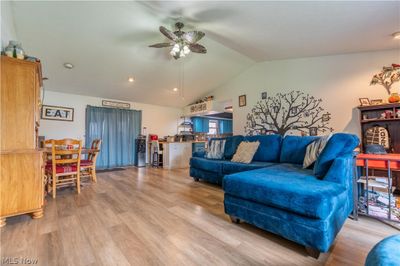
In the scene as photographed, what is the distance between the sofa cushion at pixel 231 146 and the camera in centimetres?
380

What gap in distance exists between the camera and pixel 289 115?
4.25 meters

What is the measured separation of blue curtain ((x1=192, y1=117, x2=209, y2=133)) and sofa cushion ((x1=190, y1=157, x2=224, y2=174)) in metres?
3.82

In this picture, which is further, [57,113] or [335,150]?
[57,113]

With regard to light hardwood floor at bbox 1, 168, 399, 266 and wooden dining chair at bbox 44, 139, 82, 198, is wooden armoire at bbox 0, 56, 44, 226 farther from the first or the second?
wooden dining chair at bbox 44, 139, 82, 198

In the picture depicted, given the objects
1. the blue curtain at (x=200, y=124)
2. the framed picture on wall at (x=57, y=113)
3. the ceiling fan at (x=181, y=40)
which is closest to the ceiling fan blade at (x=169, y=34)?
the ceiling fan at (x=181, y=40)

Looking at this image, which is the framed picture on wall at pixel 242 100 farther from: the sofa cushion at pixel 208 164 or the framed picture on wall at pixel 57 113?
the framed picture on wall at pixel 57 113

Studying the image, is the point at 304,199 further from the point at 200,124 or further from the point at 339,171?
the point at 200,124

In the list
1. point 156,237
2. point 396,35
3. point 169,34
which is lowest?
point 156,237

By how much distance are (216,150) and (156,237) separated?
7.85ft

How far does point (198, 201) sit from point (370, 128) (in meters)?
3.39

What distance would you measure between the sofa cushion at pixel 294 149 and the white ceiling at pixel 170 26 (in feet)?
5.55

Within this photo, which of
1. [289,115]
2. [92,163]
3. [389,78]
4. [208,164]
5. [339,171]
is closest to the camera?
[339,171]

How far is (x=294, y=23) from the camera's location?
8.07 ft

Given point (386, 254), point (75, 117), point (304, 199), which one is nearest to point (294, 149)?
point (304, 199)
